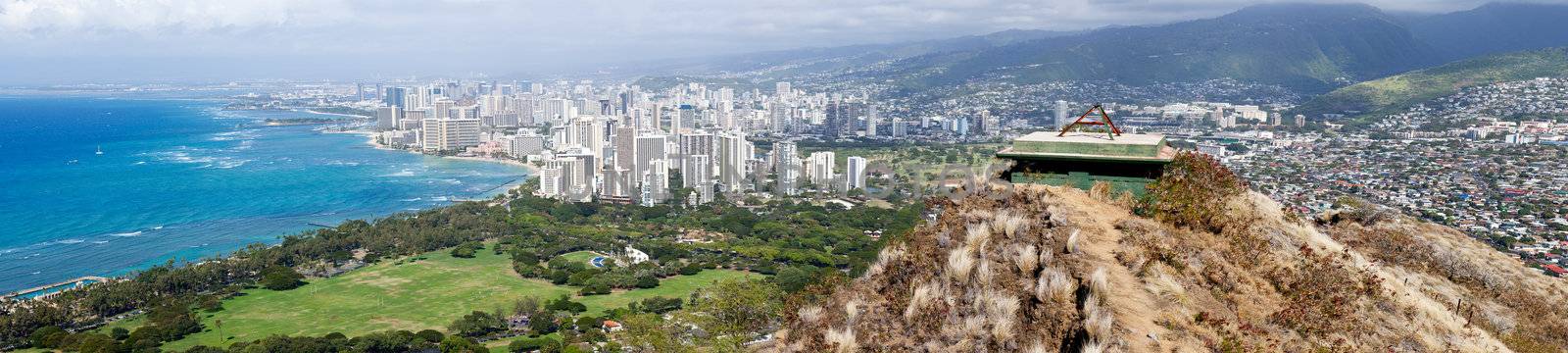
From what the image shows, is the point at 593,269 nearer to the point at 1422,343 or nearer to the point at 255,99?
the point at 1422,343

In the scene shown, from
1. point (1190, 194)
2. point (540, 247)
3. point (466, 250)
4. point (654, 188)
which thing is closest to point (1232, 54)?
point (654, 188)

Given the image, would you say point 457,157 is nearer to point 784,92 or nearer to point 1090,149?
point 784,92

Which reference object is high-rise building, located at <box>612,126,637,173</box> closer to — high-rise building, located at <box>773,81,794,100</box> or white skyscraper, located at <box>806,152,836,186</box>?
white skyscraper, located at <box>806,152,836,186</box>

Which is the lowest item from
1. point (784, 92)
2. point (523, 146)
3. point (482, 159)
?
point (482, 159)

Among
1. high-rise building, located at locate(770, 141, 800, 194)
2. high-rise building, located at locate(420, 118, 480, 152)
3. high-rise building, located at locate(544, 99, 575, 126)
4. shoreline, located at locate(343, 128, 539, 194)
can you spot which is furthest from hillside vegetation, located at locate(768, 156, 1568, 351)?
high-rise building, located at locate(544, 99, 575, 126)

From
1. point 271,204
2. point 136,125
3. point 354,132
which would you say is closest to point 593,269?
point 271,204

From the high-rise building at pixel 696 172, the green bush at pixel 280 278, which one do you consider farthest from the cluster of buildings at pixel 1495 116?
the green bush at pixel 280 278
